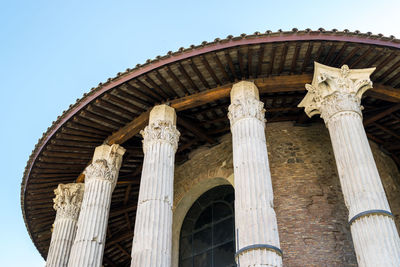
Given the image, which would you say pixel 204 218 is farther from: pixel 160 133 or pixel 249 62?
pixel 249 62

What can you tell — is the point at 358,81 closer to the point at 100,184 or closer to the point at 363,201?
the point at 363,201

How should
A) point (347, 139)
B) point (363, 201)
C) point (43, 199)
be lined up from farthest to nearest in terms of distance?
point (43, 199) → point (347, 139) → point (363, 201)

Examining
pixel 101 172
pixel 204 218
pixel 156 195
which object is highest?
pixel 101 172

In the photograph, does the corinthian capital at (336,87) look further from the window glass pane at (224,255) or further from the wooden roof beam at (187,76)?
the window glass pane at (224,255)

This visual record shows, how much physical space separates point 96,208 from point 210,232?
3496mm

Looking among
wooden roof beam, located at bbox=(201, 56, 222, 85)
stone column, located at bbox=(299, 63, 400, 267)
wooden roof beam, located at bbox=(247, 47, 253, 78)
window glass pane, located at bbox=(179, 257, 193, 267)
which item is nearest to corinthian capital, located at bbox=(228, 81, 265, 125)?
wooden roof beam, located at bbox=(247, 47, 253, 78)

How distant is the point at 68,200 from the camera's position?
13570mm

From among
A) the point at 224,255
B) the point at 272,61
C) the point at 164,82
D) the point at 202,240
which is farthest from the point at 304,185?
the point at 164,82

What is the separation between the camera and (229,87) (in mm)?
11453

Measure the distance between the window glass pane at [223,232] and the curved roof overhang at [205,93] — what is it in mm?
2576

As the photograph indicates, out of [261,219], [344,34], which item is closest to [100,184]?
[261,219]

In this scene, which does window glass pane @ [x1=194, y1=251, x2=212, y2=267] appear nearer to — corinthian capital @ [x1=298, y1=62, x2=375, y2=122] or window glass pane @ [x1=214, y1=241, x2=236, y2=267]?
window glass pane @ [x1=214, y1=241, x2=236, y2=267]

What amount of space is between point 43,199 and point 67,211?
1.81 m

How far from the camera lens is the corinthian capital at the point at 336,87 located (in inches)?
399
